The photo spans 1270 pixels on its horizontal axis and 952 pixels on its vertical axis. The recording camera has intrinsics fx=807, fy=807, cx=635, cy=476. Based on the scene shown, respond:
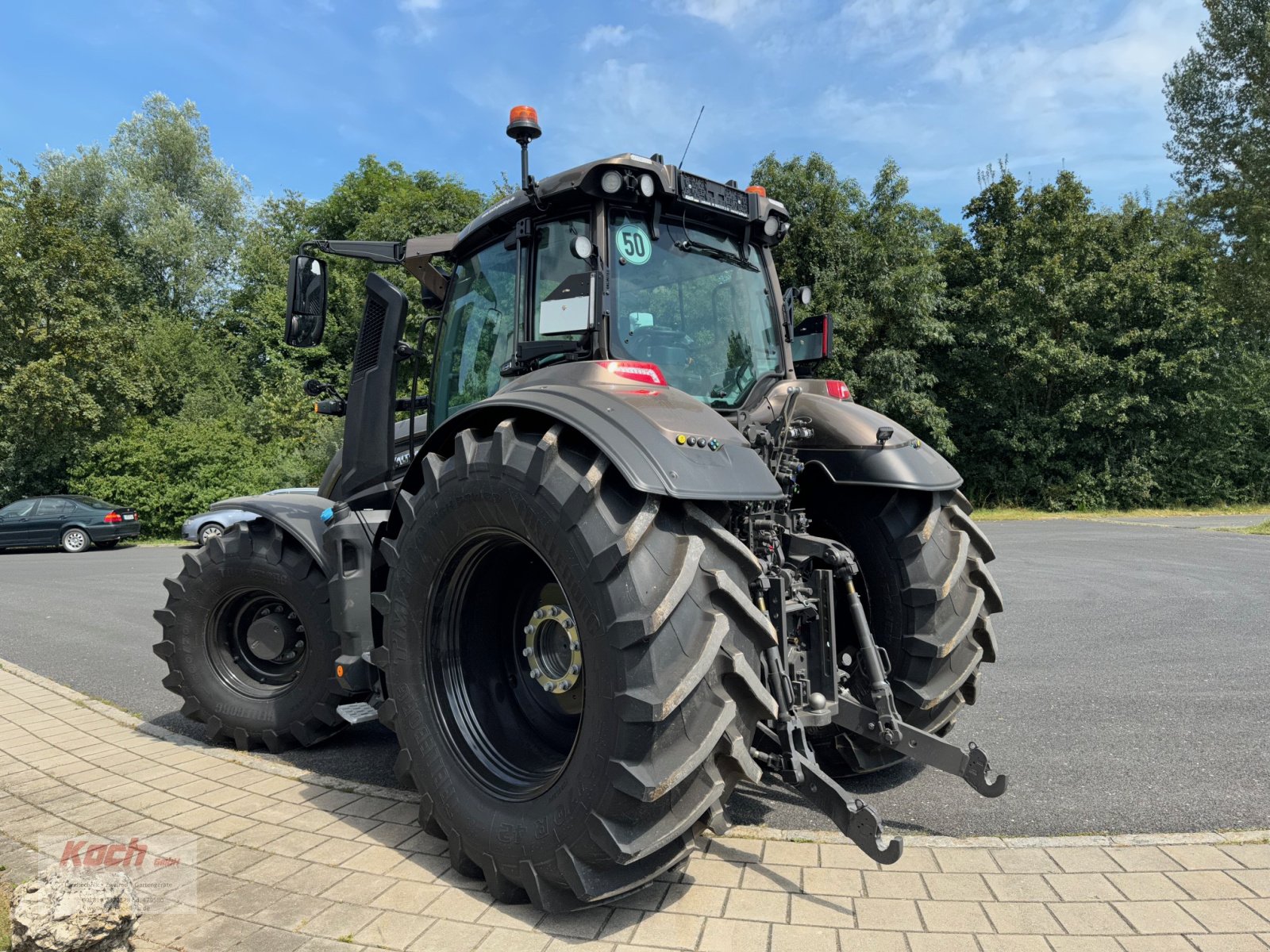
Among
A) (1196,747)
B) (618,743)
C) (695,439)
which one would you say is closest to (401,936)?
(618,743)

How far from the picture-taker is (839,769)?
12.5 feet

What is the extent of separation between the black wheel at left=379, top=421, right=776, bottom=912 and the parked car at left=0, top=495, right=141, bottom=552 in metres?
21.1

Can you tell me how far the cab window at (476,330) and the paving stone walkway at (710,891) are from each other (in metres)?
1.95

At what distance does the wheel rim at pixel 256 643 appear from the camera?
4.51m

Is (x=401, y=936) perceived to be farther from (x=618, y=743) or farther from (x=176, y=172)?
(x=176, y=172)

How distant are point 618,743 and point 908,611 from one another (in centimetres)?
168

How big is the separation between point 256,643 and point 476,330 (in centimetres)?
223

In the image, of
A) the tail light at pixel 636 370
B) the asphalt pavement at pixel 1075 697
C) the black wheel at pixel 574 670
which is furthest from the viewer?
the asphalt pavement at pixel 1075 697

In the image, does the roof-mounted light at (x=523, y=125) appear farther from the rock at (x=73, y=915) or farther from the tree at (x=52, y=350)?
the tree at (x=52, y=350)

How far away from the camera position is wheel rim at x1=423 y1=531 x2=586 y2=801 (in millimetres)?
3025

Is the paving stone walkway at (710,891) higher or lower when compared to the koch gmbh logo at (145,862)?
higher

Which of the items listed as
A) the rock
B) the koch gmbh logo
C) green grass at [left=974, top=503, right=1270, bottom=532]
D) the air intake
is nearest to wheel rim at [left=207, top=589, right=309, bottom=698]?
the koch gmbh logo

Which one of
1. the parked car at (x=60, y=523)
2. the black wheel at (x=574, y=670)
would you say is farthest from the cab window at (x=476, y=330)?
the parked car at (x=60, y=523)

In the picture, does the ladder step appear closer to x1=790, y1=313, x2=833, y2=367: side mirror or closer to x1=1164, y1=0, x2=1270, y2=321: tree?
x1=790, y1=313, x2=833, y2=367: side mirror
